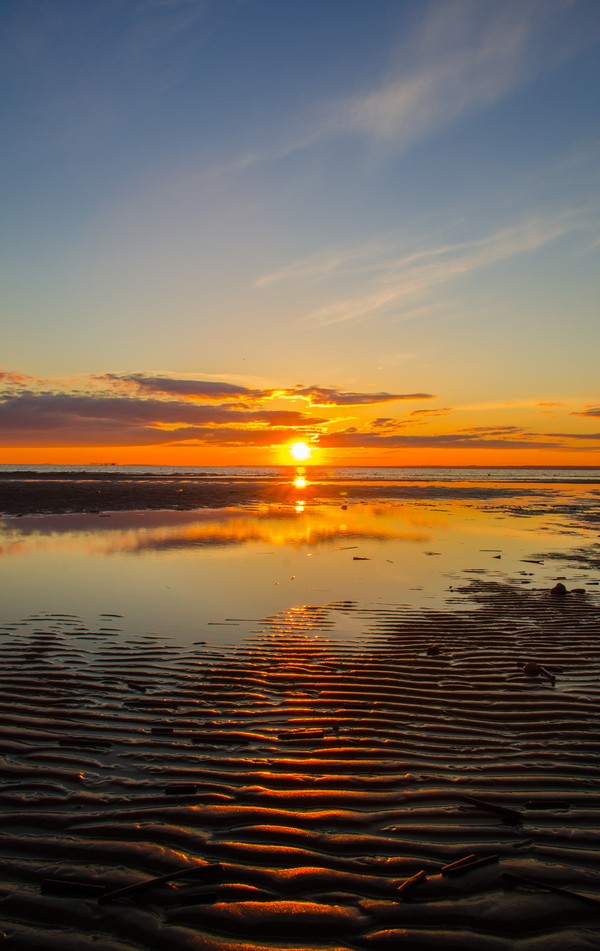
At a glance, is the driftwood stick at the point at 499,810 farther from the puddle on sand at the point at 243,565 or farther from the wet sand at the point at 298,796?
the puddle on sand at the point at 243,565

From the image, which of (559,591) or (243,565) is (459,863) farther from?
(243,565)

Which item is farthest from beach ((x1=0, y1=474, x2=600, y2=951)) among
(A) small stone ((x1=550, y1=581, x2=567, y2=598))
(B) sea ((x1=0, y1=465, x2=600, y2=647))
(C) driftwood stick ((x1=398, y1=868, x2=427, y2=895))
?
(A) small stone ((x1=550, y1=581, x2=567, y2=598))

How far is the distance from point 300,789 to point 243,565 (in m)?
10.2

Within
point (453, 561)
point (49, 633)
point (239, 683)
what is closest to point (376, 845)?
point (239, 683)

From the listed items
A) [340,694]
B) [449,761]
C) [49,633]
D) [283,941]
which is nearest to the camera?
[283,941]

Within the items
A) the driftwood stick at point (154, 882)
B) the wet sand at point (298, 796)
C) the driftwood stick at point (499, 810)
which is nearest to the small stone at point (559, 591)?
the wet sand at point (298, 796)

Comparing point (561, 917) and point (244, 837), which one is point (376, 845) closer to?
point (244, 837)

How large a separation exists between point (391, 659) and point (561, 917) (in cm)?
447

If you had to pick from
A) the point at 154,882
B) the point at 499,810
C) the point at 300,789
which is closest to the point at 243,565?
the point at 300,789

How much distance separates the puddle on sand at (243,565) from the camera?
400 inches

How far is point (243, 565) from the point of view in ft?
47.8

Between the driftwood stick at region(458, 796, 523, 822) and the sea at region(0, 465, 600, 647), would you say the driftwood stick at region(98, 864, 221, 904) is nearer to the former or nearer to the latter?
the driftwood stick at region(458, 796, 523, 822)

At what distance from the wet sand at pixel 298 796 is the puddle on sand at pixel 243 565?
6.40 feet

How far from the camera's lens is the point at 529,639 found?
8.77 meters
